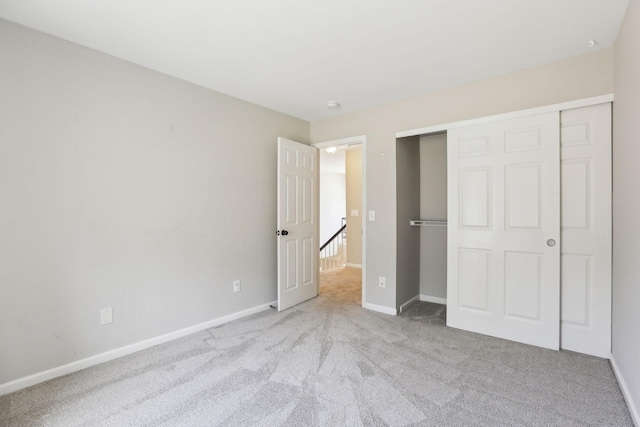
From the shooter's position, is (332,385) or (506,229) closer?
(332,385)

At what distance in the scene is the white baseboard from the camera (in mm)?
2015

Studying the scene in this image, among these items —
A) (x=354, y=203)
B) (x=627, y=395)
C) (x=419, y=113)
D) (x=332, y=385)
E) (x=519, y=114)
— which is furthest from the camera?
Answer: (x=354, y=203)

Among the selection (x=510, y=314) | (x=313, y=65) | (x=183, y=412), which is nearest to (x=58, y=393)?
(x=183, y=412)

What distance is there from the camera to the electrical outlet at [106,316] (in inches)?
93.4

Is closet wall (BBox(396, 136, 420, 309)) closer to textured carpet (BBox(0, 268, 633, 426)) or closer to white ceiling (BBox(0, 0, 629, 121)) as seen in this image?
textured carpet (BBox(0, 268, 633, 426))

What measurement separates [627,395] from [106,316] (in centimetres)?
363

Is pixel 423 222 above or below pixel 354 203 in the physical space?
below

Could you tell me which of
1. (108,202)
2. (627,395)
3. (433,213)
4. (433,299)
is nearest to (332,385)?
(627,395)

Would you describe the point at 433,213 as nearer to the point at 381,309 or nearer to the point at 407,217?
the point at 407,217

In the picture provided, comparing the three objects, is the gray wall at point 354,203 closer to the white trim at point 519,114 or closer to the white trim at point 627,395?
the white trim at point 519,114

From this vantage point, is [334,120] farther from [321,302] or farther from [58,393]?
[58,393]

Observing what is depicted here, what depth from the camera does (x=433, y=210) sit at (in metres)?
3.94

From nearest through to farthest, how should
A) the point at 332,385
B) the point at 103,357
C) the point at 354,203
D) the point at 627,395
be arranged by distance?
the point at 627,395 → the point at 332,385 → the point at 103,357 → the point at 354,203

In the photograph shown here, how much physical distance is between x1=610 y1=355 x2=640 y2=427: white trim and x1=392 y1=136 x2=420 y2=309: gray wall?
1807mm
